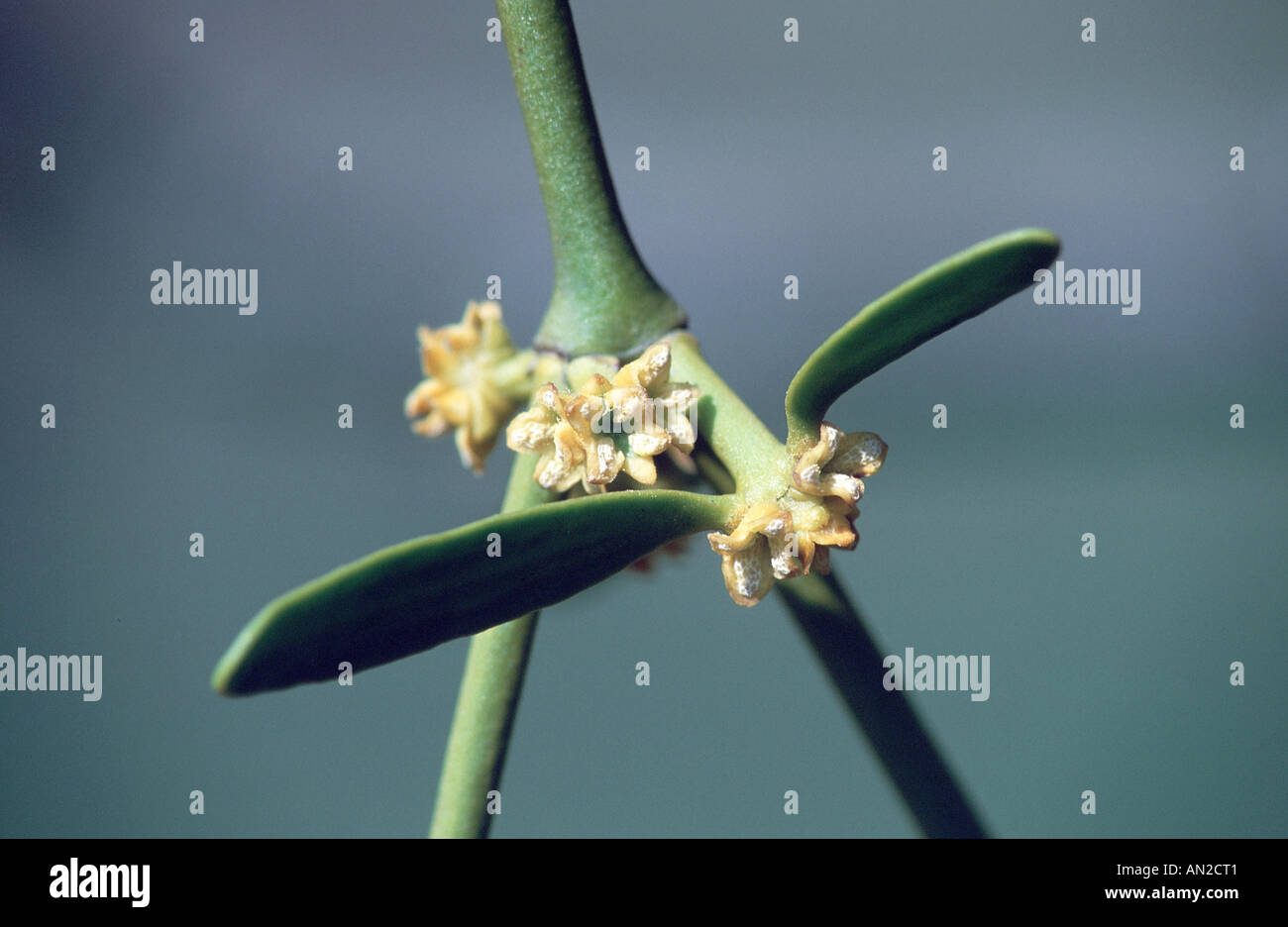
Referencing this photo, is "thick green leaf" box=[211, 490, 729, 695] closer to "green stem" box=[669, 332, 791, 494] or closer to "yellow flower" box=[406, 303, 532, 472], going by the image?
"green stem" box=[669, 332, 791, 494]

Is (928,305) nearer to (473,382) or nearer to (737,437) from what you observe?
(737,437)

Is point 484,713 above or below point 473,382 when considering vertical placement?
below

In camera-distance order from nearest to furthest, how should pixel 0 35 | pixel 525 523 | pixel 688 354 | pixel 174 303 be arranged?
pixel 525 523 → pixel 688 354 → pixel 0 35 → pixel 174 303

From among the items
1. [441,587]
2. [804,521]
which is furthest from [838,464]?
[441,587]

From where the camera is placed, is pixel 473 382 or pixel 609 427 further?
pixel 473 382
